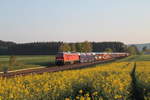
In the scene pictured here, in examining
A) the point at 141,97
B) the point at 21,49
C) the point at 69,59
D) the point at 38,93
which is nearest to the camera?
the point at 38,93

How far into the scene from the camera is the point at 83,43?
109m

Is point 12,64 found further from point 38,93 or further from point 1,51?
point 1,51

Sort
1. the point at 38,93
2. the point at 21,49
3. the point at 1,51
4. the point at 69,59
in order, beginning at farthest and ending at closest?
the point at 21,49 → the point at 1,51 → the point at 69,59 → the point at 38,93

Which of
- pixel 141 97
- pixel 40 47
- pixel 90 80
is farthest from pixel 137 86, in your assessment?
pixel 40 47

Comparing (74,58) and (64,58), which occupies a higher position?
(64,58)

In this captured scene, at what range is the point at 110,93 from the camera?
9219 mm

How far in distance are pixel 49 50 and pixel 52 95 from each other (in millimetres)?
165860

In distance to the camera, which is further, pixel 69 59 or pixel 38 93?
pixel 69 59

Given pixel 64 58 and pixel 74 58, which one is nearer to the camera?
pixel 64 58

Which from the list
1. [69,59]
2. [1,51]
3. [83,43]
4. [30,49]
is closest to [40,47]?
[30,49]

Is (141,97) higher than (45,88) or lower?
lower

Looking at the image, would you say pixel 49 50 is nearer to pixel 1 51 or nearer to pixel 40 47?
pixel 40 47

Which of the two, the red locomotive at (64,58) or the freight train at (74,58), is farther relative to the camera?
the freight train at (74,58)

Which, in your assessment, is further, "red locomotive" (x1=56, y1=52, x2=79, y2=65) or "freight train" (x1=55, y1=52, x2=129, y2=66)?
"freight train" (x1=55, y1=52, x2=129, y2=66)
